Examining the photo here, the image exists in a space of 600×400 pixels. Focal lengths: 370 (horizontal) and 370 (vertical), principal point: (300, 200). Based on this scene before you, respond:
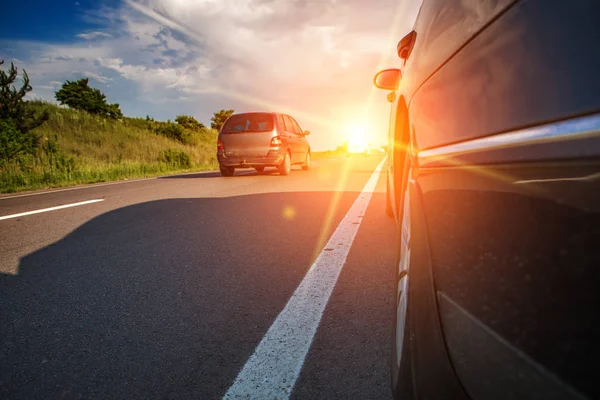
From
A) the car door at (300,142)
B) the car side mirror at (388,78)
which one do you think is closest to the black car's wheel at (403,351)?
the car side mirror at (388,78)

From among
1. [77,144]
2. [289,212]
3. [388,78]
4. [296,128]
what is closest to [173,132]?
[77,144]

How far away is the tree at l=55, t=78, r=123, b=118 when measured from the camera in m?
39.9

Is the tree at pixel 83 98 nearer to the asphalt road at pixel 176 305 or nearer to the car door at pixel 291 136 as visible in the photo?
the car door at pixel 291 136

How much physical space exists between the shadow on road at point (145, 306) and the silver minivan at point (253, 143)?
21.6 ft

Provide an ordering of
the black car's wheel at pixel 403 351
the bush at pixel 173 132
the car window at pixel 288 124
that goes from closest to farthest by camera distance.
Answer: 1. the black car's wheel at pixel 403 351
2. the car window at pixel 288 124
3. the bush at pixel 173 132

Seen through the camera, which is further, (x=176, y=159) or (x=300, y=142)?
(x=176, y=159)

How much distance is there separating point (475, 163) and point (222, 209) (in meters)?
4.60

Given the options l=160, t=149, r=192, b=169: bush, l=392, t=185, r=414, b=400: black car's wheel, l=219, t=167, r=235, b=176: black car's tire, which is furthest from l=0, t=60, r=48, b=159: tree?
l=392, t=185, r=414, b=400: black car's wheel

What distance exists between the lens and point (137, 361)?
1.64 m

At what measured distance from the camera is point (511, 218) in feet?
2.51

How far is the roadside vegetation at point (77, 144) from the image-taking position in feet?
38.8

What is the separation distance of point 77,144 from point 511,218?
26.0 meters

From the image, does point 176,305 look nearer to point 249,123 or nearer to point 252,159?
point 252,159

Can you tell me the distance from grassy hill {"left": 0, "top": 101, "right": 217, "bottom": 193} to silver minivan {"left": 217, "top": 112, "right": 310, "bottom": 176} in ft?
14.2
